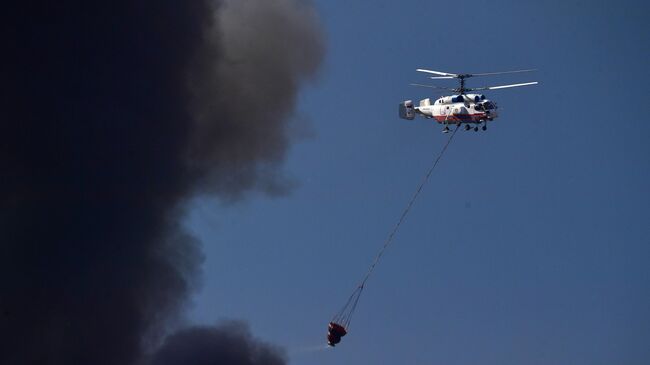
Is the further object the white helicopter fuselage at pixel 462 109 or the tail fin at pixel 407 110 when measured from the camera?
the tail fin at pixel 407 110

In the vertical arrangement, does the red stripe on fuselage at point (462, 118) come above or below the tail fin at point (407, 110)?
below

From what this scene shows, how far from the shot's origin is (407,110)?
8700 cm

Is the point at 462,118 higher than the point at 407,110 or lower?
Answer: lower

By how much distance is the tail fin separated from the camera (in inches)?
3425

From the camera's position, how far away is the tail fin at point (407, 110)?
8700 cm

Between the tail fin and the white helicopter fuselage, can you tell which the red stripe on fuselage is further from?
the tail fin

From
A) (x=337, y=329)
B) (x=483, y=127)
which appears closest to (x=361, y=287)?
(x=337, y=329)

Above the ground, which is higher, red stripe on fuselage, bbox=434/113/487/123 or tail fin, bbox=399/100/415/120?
tail fin, bbox=399/100/415/120

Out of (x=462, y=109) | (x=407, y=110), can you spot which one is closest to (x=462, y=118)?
(x=462, y=109)

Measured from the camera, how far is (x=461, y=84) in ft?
277

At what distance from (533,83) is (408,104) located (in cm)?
1006

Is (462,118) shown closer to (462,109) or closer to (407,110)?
(462,109)

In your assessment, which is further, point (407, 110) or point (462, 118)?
point (407, 110)

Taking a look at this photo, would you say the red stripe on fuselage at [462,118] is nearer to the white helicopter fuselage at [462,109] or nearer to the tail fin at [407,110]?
the white helicopter fuselage at [462,109]
